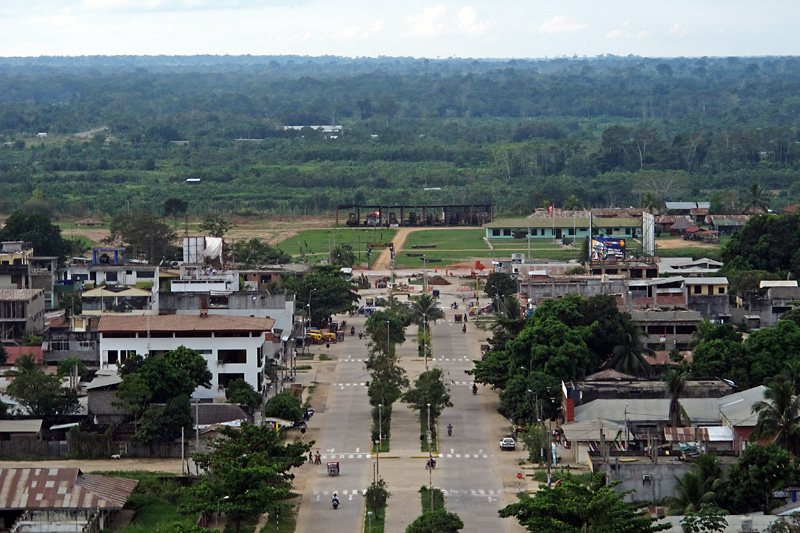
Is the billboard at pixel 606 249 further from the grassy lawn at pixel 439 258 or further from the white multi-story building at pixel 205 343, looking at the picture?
the white multi-story building at pixel 205 343

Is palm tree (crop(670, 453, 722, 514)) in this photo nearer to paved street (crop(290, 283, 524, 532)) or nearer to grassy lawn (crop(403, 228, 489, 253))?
paved street (crop(290, 283, 524, 532))

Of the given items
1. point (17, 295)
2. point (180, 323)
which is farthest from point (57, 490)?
point (17, 295)

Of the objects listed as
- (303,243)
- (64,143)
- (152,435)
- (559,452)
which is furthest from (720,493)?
(64,143)

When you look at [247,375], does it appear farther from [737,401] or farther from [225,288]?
[737,401]

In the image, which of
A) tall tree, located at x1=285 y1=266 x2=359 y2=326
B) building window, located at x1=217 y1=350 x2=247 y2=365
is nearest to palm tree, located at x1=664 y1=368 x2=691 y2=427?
building window, located at x1=217 y1=350 x2=247 y2=365

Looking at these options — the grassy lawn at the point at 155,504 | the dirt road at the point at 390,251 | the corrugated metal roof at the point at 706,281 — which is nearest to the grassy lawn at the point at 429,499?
the grassy lawn at the point at 155,504
